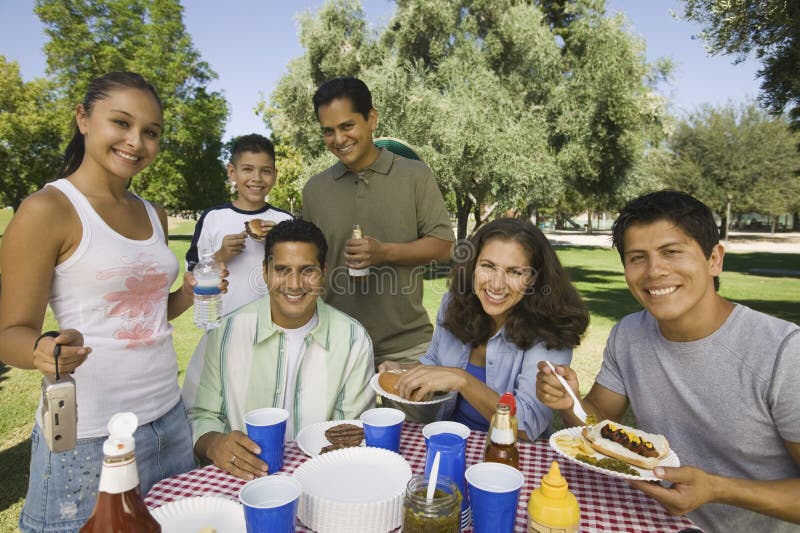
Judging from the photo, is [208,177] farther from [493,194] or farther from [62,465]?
[62,465]

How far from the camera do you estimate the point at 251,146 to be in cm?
476

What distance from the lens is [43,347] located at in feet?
5.45

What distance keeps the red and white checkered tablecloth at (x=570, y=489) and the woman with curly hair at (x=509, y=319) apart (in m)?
0.39

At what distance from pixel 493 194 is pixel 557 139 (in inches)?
148

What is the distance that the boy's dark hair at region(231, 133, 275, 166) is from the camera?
4.76 m

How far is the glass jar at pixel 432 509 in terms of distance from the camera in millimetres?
1466

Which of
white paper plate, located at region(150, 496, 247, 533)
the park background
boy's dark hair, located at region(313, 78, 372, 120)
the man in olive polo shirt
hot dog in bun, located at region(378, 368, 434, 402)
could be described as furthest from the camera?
the park background

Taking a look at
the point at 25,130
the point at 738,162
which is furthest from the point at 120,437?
the point at 738,162

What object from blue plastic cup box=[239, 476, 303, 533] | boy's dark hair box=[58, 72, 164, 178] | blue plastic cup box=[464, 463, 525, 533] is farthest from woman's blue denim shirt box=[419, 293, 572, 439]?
boy's dark hair box=[58, 72, 164, 178]

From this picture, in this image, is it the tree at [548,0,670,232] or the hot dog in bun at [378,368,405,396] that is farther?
the tree at [548,0,670,232]

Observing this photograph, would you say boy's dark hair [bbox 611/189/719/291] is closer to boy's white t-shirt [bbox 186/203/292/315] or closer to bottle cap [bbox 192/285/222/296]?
bottle cap [bbox 192/285/222/296]

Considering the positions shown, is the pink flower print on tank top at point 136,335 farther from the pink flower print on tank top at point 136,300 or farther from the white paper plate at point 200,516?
the white paper plate at point 200,516

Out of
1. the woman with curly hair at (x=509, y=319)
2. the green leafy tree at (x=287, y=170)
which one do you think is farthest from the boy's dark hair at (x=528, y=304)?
the green leafy tree at (x=287, y=170)

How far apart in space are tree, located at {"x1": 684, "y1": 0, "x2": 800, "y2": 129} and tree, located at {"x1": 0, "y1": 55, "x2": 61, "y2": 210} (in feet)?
111
